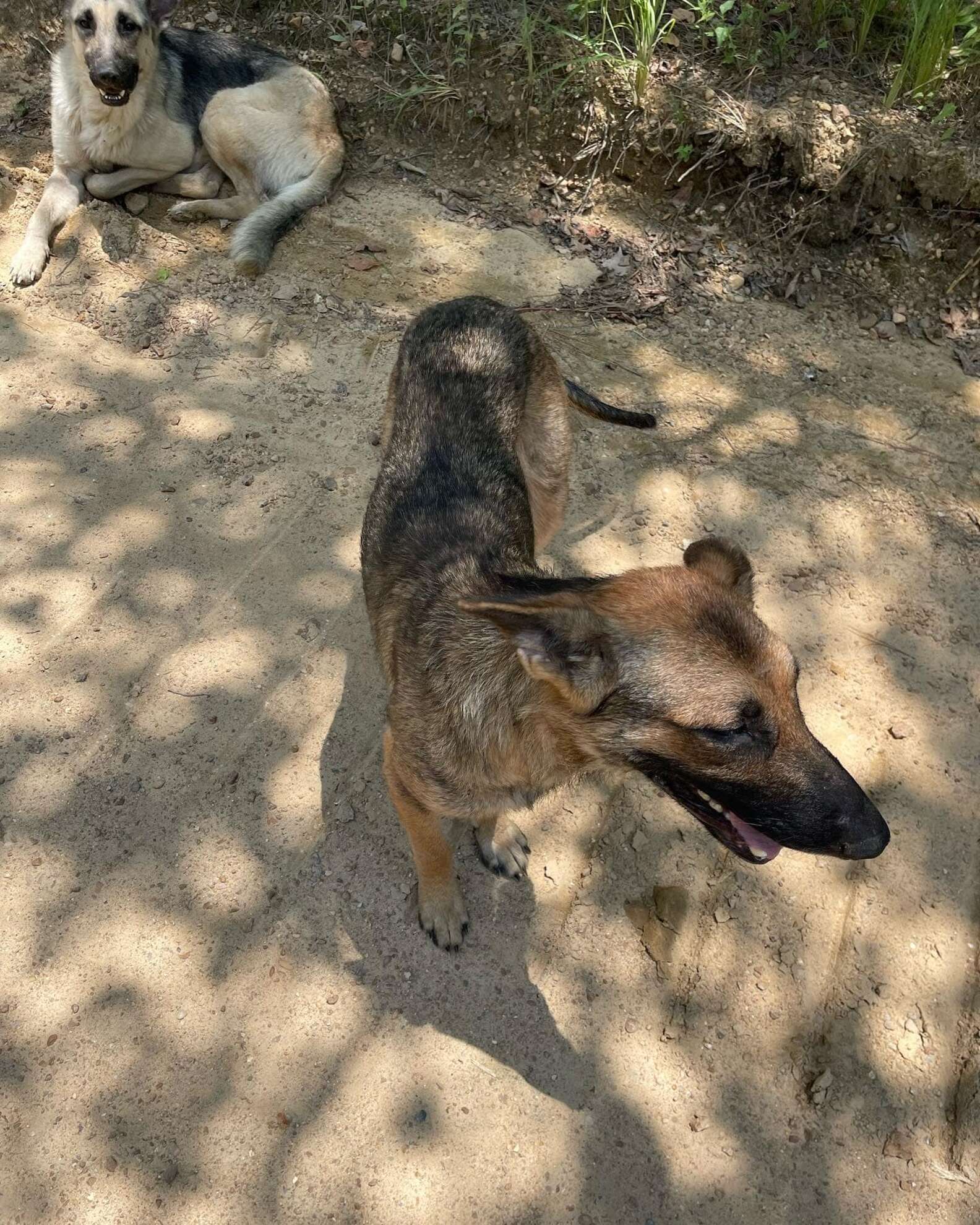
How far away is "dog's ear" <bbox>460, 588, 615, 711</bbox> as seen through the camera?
2.38m

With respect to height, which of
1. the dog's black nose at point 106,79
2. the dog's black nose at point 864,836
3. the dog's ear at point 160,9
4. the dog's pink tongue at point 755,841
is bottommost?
the dog's pink tongue at point 755,841

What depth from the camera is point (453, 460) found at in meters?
3.42

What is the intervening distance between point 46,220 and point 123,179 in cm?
87

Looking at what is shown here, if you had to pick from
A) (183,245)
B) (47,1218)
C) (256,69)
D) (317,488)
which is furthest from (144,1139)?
(256,69)

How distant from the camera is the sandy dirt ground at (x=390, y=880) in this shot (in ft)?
9.41

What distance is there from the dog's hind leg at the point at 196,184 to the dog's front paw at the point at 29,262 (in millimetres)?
1427

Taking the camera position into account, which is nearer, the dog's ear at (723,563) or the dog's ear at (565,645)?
the dog's ear at (565,645)

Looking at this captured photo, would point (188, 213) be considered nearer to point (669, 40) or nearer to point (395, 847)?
point (669, 40)

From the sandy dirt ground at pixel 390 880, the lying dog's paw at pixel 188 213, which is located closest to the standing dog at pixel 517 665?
the sandy dirt ground at pixel 390 880

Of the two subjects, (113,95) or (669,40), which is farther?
(669,40)

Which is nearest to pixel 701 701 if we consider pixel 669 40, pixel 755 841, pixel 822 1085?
pixel 755 841

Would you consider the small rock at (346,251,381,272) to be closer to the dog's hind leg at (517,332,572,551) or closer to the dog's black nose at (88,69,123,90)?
the dog's black nose at (88,69,123,90)

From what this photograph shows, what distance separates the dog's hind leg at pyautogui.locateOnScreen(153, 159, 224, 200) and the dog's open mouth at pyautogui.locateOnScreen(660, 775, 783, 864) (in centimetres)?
654

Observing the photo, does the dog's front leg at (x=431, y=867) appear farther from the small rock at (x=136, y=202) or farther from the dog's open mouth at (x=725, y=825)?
the small rock at (x=136, y=202)
